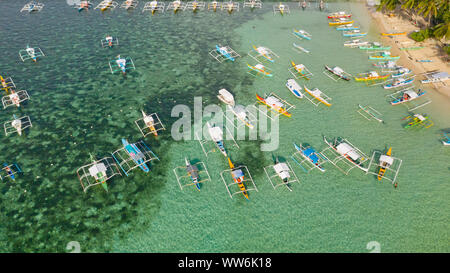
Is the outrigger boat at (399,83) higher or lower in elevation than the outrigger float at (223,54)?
lower

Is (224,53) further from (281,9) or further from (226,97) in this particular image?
(281,9)

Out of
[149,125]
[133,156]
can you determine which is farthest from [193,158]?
[149,125]

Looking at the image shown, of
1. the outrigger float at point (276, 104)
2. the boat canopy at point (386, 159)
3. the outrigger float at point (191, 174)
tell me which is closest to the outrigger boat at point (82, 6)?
the outrigger float at point (276, 104)

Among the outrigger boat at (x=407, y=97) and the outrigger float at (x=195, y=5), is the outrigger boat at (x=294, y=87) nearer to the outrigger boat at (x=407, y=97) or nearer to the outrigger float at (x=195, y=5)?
the outrigger boat at (x=407, y=97)

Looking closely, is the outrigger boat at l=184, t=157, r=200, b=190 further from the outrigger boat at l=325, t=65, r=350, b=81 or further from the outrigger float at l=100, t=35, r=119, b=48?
the outrigger float at l=100, t=35, r=119, b=48

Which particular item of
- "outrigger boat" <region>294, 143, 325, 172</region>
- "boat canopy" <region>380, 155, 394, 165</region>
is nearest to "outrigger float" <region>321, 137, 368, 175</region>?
"outrigger boat" <region>294, 143, 325, 172</region>

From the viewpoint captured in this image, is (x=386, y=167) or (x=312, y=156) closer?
(x=386, y=167)
